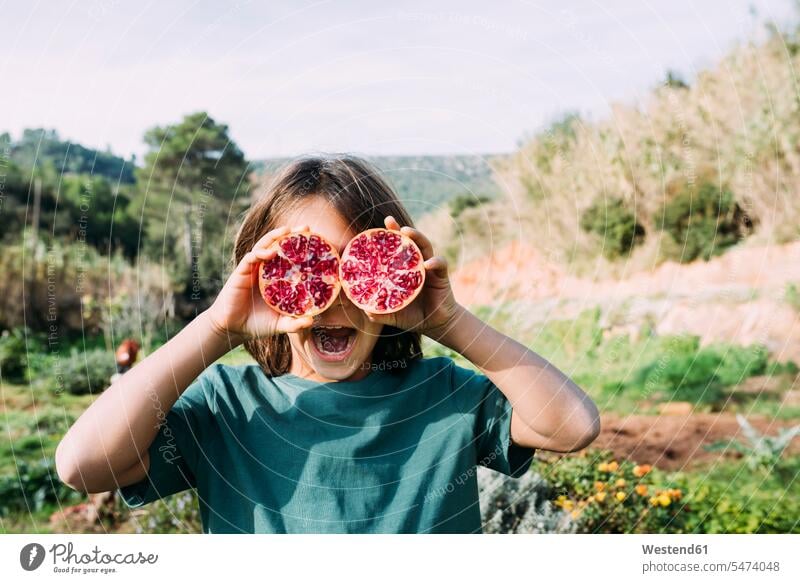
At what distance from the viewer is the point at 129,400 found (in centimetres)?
190

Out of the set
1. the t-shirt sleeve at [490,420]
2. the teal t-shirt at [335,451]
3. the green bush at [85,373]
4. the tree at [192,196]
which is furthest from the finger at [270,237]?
the green bush at [85,373]

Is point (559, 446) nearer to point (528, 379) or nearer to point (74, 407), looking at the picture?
point (528, 379)

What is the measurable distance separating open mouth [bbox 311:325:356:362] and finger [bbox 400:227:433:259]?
273 millimetres

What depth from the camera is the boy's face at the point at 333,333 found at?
6.81ft

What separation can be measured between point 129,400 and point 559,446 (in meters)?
0.97

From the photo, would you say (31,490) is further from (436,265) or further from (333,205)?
(436,265)

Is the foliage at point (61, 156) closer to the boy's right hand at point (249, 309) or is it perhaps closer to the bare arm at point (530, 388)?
the boy's right hand at point (249, 309)

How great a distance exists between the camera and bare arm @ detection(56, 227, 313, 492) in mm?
1896

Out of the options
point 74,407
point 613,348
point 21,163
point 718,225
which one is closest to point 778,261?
point 718,225

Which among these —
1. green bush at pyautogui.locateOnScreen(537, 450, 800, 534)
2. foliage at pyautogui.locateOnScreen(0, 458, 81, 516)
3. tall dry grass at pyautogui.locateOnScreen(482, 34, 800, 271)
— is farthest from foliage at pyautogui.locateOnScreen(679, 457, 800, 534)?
foliage at pyautogui.locateOnScreen(0, 458, 81, 516)

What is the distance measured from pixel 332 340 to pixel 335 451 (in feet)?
0.87

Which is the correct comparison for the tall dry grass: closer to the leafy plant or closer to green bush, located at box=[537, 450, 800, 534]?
green bush, located at box=[537, 450, 800, 534]

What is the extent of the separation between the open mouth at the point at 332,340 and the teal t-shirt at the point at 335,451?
→ 0.29 ft
